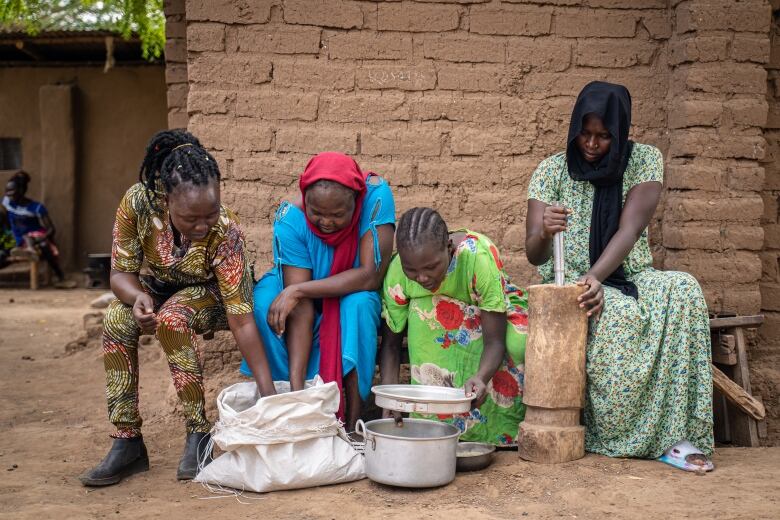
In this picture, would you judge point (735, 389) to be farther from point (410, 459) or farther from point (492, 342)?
point (410, 459)

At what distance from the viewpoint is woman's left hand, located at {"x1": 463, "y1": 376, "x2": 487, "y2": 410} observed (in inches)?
129

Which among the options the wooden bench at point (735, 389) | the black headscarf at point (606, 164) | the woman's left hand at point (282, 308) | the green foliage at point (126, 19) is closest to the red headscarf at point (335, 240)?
the woman's left hand at point (282, 308)

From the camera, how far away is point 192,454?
3383 mm

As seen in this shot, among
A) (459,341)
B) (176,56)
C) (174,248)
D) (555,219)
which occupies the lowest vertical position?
(459,341)

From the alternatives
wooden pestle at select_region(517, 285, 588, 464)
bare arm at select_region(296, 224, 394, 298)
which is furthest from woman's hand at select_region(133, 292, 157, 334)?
wooden pestle at select_region(517, 285, 588, 464)

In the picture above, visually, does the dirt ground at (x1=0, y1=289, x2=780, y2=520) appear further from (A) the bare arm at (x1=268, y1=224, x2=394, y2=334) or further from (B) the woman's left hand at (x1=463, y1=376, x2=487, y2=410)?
(A) the bare arm at (x1=268, y1=224, x2=394, y2=334)

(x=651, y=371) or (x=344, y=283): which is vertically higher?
(x=344, y=283)

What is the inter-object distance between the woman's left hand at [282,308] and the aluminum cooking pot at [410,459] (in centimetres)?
61

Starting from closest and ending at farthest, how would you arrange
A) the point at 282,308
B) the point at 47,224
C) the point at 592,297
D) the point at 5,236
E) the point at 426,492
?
the point at 426,492 → the point at 592,297 → the point at 282,308 → the point at 47,224 → the point at 5,236

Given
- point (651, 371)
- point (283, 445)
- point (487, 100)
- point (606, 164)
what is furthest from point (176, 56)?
point (651, 371)

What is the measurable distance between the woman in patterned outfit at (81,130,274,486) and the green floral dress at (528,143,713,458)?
1360 mm

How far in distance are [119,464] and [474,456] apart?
1.40m

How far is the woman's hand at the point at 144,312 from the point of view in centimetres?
325

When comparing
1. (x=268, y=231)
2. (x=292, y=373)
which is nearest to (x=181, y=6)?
(x=268, y=231)
